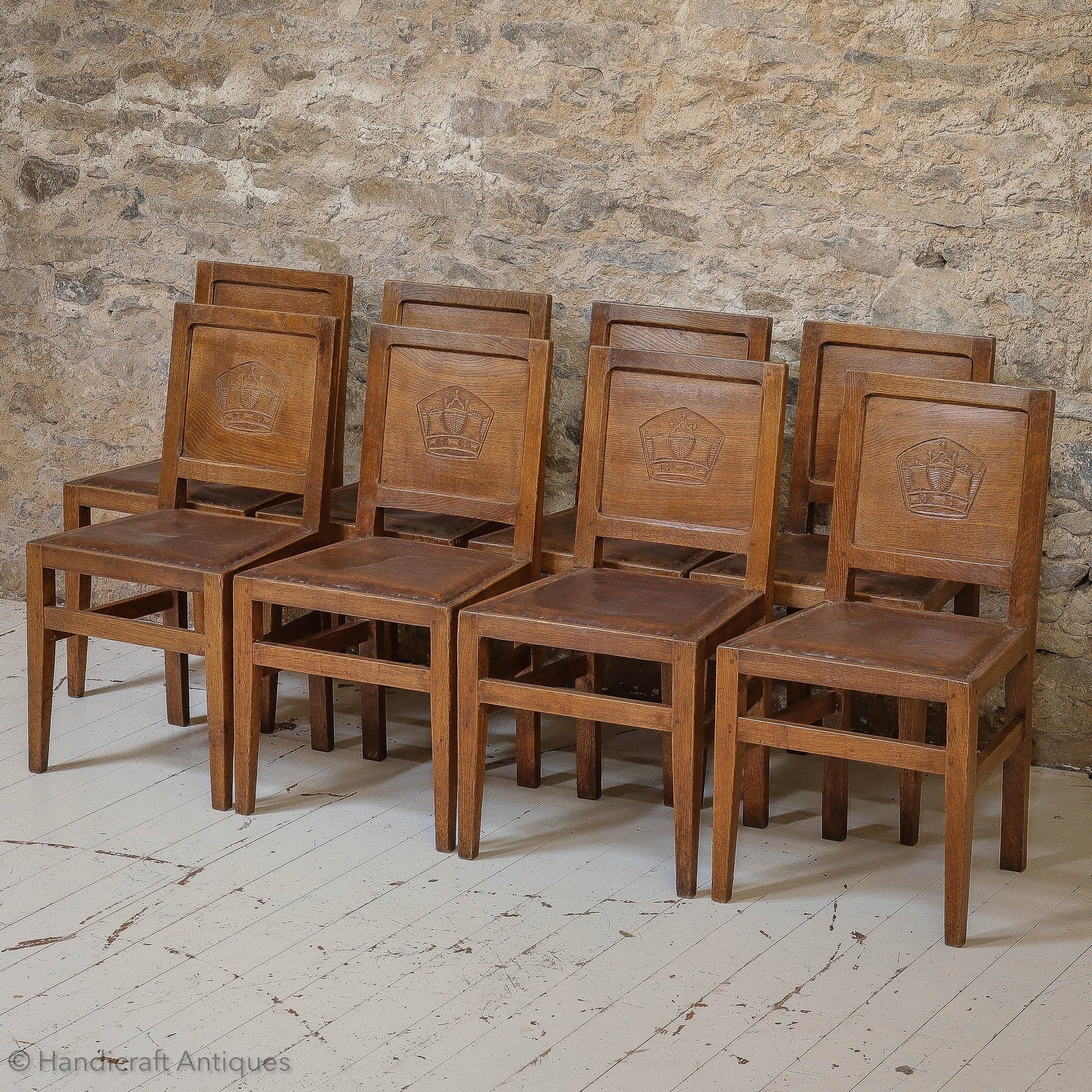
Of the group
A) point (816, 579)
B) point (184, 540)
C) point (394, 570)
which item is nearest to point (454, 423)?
point (394, 570)

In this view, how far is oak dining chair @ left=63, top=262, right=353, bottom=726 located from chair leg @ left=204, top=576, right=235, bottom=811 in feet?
1.52

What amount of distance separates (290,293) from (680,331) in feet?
3.44

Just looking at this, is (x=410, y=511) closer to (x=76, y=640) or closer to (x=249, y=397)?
(x=249, y=397)

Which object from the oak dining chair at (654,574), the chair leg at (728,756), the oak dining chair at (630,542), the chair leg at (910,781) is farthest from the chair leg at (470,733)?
the chair leg at (910,781)

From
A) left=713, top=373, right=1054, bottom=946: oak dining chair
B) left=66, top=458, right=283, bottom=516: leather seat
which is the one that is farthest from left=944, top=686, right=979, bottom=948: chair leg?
left=66, top=458, right=283, bottom=516: leather seat

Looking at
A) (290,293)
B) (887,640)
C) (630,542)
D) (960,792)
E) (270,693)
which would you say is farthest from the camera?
(290,293)

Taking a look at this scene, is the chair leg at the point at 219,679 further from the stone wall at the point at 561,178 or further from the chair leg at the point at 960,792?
the chair leg at the point at 960,792

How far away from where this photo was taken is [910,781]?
9.70ft

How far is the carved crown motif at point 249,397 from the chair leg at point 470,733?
901mm

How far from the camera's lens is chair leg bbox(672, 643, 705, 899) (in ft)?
8.80

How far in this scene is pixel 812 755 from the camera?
3.49m

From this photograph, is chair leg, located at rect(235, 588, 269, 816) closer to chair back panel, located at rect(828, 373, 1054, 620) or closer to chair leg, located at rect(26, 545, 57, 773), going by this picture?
chair leg, located at rect(26, 545, 57, 773)

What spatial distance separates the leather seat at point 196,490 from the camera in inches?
141

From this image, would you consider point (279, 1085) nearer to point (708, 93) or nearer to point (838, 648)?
point (838, 648)
